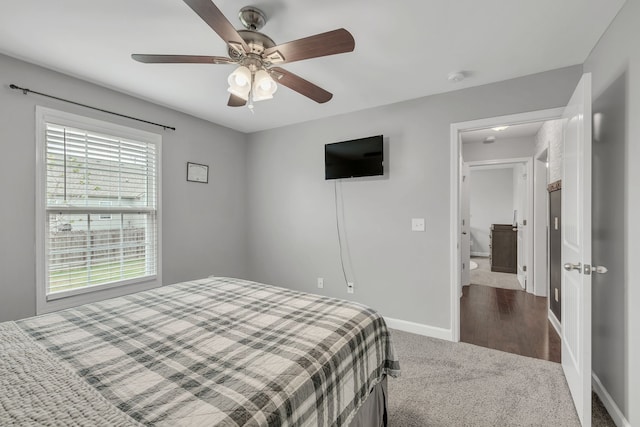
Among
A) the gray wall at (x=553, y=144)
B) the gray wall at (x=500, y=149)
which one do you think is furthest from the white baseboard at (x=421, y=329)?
the gray wall at (x=500, y=149)

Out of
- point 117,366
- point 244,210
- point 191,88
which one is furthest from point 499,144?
point 117,366

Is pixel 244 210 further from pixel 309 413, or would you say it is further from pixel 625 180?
pixel 625 180

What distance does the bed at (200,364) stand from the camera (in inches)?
32.3

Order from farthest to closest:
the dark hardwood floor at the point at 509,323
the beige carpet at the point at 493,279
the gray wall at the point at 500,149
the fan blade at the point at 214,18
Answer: the beige carpet at the point at 493,279 < the gray wall at the point at 500,149 < the dark hardwood floor at the point at 509,323 < the fan blade at the point at 214,18

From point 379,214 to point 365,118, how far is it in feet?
3.62

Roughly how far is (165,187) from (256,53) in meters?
2.18

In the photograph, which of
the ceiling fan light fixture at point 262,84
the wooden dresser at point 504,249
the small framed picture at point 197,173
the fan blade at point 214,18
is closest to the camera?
the fan blade at point 214,18

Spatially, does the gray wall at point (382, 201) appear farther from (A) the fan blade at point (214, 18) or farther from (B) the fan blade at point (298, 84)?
(A) the fan blade at point (214, 18)

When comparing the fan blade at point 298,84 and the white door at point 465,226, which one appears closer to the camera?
the fan blade at point 298,84

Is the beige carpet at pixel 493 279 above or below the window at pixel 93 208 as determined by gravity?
below

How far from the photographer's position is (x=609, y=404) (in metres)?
1.74

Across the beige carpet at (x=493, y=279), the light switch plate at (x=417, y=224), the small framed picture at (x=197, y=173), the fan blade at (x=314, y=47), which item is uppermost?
the fan blade at (x=314, y=47)

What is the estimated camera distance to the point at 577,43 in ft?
6.39

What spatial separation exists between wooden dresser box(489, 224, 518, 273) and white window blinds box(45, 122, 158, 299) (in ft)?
20.1
